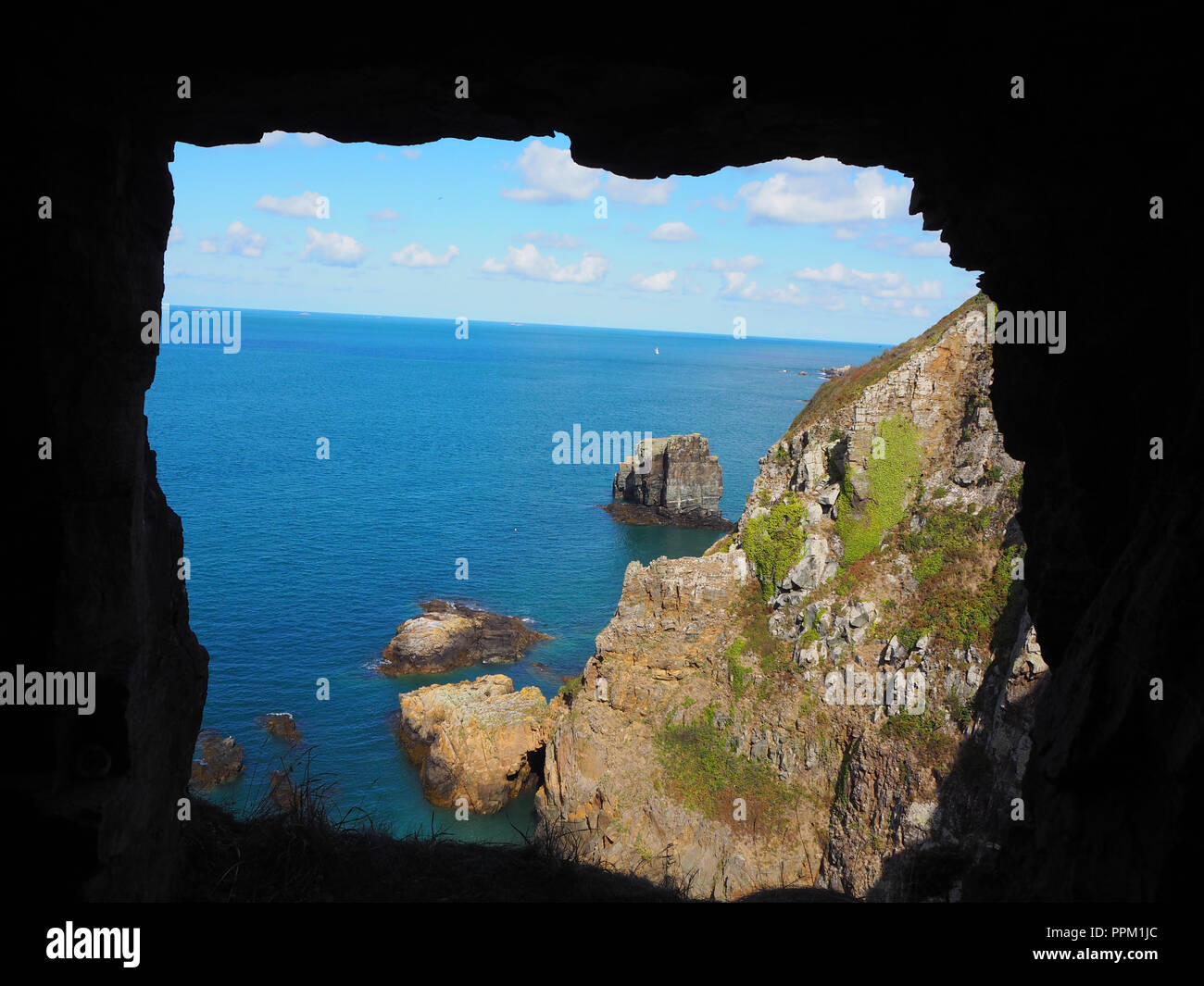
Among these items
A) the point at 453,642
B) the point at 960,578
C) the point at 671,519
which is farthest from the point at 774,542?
the point at 671,519

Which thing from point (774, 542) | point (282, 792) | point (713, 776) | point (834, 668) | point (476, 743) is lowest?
point (476, 743)

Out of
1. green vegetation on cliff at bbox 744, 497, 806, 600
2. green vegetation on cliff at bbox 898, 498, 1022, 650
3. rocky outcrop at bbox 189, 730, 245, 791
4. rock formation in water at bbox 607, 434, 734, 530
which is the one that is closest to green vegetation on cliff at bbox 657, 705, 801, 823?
green vegetation on cliff at bbox 744, 497, 806, 600

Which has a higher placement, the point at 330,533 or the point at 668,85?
the point at 668,85

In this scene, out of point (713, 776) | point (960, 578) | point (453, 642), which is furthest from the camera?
point (453, 642)

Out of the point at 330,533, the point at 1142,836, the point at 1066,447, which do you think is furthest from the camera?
the point at 330,533

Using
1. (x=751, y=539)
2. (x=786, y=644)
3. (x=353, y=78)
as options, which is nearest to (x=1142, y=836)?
(x=353, y=78)

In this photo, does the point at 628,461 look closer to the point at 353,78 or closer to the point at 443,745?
the point at 443,745

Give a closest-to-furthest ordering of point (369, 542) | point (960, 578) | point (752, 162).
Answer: point (752, 162)
point (960, 578)
point (369, 542)

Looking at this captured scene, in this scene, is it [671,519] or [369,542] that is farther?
[671,519]

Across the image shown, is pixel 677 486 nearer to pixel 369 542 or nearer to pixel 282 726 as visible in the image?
pixel 369 542
